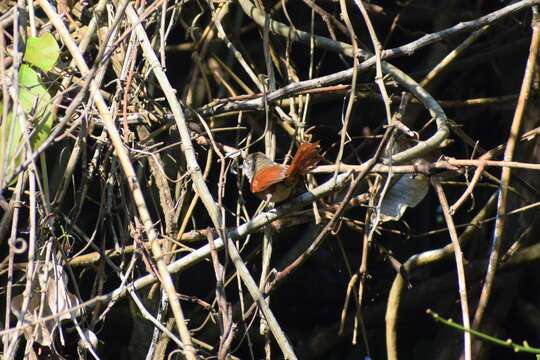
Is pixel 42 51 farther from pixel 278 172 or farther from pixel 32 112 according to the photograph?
pixel 278 172

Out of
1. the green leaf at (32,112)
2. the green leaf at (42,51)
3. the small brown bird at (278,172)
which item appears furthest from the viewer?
the small brown bird at (278,172)

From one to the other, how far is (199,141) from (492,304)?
1276 millimetres

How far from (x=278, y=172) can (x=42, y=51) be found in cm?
68

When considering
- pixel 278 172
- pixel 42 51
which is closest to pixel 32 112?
pixel 42 51

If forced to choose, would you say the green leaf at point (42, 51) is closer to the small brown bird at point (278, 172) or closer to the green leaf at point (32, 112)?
the green leaf at point (32, 112)

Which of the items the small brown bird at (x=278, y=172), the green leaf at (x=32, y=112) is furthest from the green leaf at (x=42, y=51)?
the small brown bird at (x=278, y=172)

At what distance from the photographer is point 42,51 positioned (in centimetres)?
183

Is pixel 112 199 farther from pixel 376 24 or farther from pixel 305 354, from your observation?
pixel 376 24

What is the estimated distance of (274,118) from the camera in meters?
2.40

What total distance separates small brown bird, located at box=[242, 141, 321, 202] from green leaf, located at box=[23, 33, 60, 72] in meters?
0.61

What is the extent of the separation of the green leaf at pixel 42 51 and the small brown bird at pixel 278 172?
61cm

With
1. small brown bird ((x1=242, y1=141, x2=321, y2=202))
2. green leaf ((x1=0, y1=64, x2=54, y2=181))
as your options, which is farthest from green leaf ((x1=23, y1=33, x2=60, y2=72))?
small brown bird ((x1=242, y1=141, x2=321, y2=202))

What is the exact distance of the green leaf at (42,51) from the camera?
1.82 m

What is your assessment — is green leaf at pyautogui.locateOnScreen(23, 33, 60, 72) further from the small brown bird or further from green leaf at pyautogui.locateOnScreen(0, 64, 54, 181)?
the small brown bird
